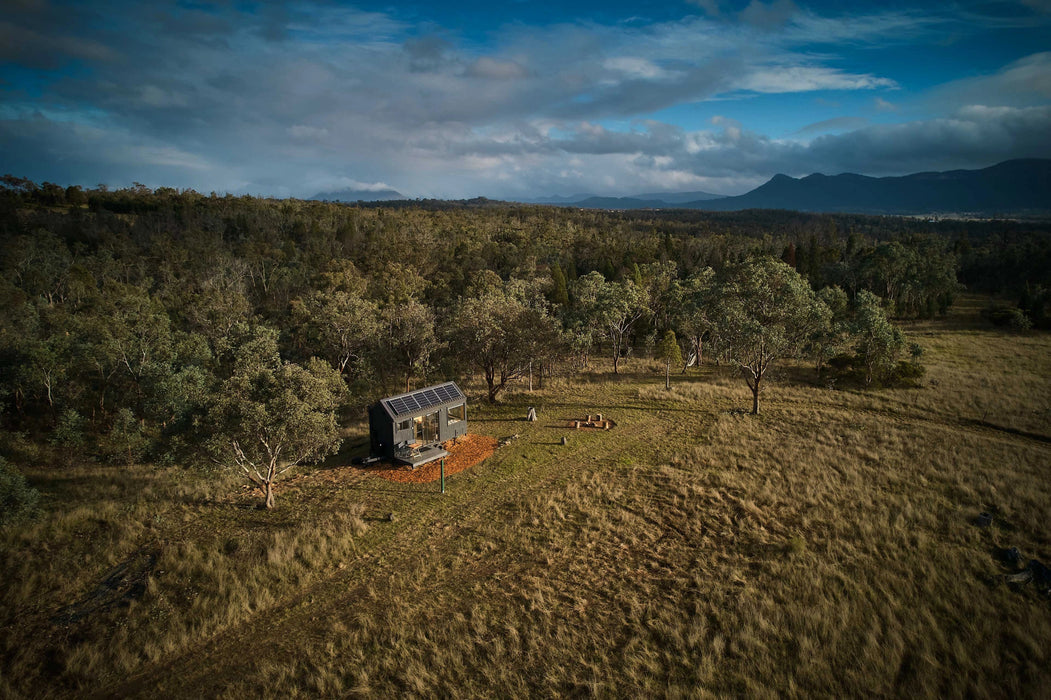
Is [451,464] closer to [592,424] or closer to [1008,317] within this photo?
[592,424]

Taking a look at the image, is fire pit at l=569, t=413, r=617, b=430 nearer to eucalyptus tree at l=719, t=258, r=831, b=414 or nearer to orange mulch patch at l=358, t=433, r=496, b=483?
orange mulch patch at l=358, t=433, r=496, b=483

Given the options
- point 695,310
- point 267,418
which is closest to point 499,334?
point 695,310

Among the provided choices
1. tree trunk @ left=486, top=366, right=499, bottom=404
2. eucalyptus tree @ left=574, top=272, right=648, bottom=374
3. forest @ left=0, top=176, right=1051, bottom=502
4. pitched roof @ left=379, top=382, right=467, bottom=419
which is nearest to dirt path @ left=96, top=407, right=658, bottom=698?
pitched roof @ left=379, top=382, right=467, bottom=419

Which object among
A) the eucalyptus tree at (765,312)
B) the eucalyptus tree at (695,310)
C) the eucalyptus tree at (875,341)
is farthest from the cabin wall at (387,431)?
the eucalyptus tree at (875,341)

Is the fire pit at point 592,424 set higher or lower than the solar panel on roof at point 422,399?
lower

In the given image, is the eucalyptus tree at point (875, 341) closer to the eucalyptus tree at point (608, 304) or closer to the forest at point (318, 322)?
the forest at point (318, 322)
